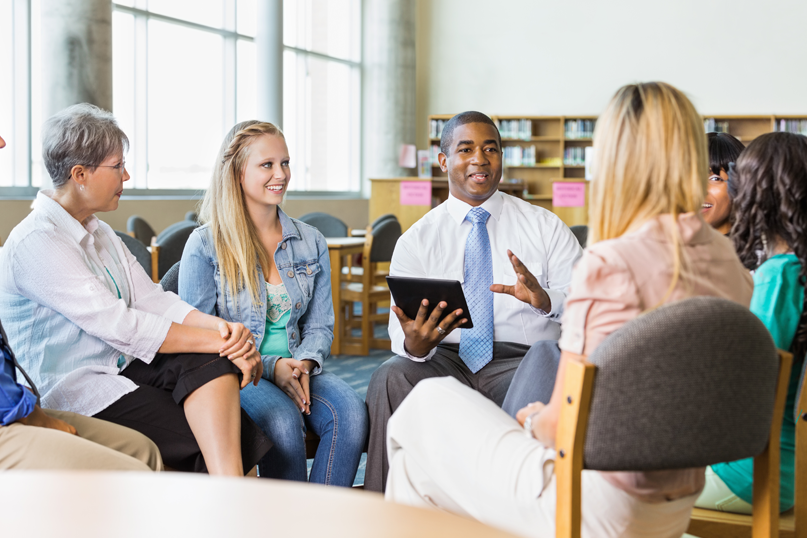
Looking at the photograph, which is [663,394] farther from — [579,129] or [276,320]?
[579,129]

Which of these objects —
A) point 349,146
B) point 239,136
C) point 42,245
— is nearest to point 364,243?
point 239,136

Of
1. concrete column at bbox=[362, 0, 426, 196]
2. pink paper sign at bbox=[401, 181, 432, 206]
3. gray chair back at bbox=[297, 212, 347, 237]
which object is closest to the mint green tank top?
gray chair back at bbox=[297, 212, 347, 237]

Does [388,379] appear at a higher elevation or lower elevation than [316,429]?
higher

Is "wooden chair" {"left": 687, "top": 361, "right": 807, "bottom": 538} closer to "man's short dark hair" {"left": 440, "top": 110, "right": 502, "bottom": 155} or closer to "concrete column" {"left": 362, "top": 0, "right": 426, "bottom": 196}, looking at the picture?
"man's short dark hair" {"left": 440, "top": 110, "right": 502, "bottom": 155}

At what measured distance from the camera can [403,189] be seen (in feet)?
23.7

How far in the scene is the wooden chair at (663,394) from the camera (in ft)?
3.43

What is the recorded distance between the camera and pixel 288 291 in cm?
222

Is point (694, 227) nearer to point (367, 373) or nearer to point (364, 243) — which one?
point (367, 373)

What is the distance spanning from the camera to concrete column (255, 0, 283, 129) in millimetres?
8695

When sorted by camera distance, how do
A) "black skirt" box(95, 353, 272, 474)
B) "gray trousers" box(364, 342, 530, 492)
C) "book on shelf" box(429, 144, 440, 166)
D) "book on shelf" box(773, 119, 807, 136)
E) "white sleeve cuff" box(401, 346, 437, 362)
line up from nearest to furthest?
1. "black skirt" box(95, 353, 272, 474)
2. "gray trousers" box(364, 342, 530, 492)
3. "white sleeve cuff" box(401, 346, 437, 362)
4. "book on shelf" box(773, 119, 807, 136)
5. "book on shelf" box(429, 144, 440, 166)

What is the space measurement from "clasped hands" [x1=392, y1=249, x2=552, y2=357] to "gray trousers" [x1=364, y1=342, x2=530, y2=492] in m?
0.07

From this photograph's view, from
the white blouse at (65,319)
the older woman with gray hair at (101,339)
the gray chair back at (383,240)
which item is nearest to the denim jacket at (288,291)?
the older woman with gray hair at (101,339)

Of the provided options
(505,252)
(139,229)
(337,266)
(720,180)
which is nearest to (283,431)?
(505,252)

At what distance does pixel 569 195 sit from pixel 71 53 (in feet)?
14.7
